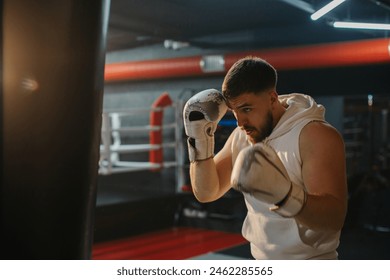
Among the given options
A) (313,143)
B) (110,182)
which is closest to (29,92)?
(313,143)

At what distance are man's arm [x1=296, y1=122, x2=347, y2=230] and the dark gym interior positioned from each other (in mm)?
519

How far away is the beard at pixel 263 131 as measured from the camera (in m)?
1.42

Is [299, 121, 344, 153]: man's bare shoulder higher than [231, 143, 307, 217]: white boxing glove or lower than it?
higher

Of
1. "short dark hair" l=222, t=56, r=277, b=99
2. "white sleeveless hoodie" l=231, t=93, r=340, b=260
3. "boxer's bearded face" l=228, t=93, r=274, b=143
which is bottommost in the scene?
"white sleeveless hoodie" l=231, t=93, r=340, b=260

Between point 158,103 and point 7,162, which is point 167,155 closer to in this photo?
point 158,103

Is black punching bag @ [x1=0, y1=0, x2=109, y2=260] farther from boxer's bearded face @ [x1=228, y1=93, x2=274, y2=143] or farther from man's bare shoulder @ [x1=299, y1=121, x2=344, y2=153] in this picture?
man's bare shoulder @ [x1=299, y1=121, x2=344, y2=153]

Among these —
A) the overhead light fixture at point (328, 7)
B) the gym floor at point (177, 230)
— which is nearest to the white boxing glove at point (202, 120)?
the overhead light fixture at point (328, 7)

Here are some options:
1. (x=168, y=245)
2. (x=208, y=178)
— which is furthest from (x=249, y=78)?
(x=168, y=245)

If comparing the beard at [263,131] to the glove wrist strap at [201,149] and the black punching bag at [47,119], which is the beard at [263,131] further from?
the black punching bag at [47,119]

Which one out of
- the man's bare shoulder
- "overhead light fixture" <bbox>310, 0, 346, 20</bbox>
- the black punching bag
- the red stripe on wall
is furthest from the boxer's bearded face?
the red stripe on wall

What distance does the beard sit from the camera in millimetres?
1417

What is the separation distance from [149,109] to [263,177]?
11.8 feet

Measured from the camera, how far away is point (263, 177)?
1015 mm

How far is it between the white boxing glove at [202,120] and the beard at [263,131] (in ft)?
0.48
